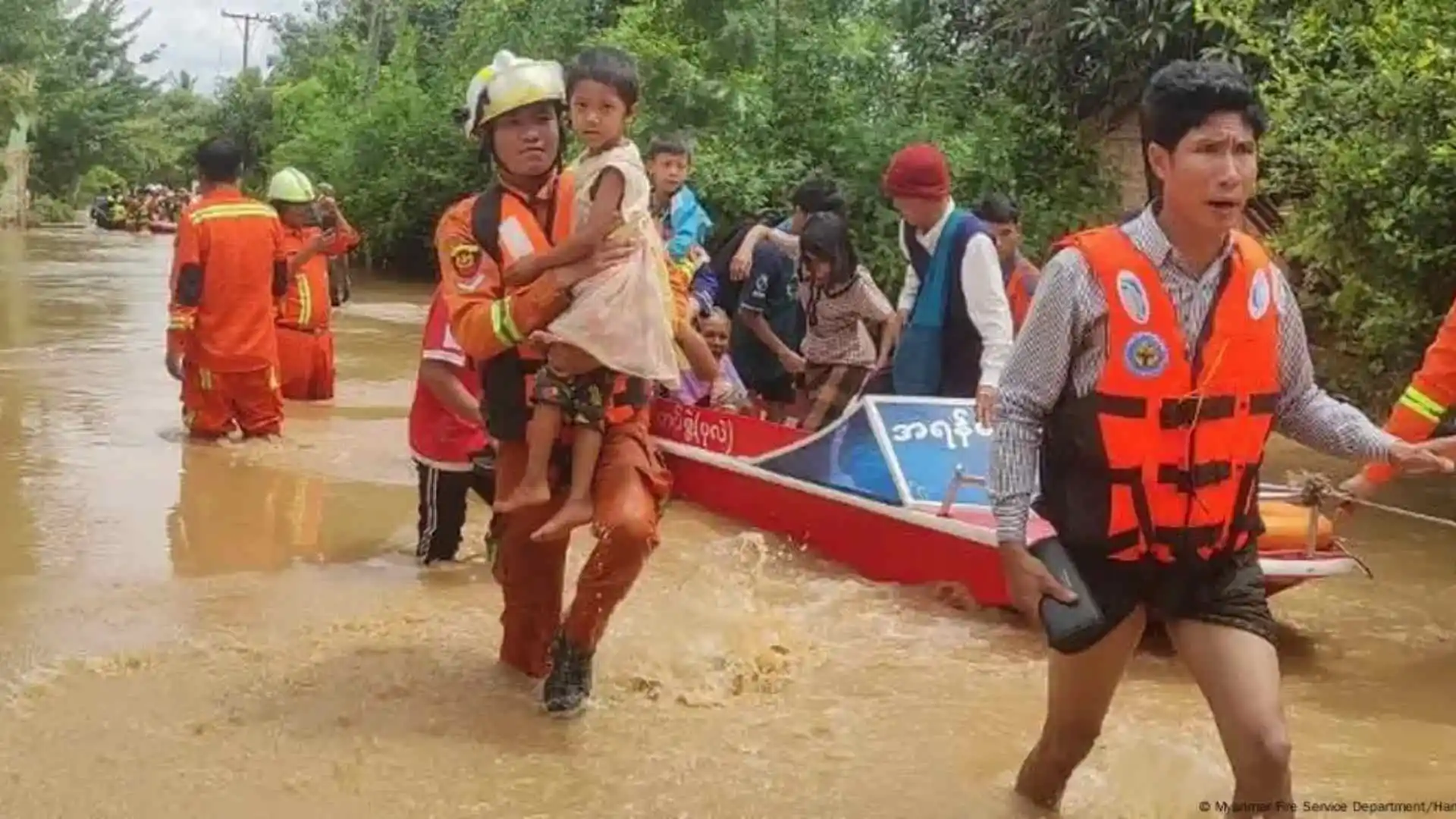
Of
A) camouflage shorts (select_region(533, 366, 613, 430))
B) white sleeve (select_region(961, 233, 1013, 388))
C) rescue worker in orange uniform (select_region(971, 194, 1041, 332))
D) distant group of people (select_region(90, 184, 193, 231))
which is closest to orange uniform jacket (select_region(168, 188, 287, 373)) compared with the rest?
rescue worker in orange uniform (select_region(971, 194, 1041, 332))

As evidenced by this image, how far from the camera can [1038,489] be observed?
3.86 metres

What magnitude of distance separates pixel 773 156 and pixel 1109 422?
1404 centimetres

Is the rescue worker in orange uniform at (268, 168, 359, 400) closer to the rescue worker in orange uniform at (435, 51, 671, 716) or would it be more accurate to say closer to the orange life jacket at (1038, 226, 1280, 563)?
the rescue worker in orange uniform at (435, 51, 671, 716)

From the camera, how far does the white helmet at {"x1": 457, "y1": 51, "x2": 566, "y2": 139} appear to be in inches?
200

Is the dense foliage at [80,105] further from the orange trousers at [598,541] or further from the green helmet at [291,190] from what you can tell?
the orange trousers at [598,541]

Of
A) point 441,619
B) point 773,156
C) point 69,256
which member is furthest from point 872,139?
point 69,256

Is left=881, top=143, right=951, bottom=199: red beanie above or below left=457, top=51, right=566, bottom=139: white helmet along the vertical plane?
below

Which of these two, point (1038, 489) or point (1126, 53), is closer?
point (1038, 489)

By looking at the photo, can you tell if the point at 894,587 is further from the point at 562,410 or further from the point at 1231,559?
the point at 1231,559

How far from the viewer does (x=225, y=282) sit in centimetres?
977

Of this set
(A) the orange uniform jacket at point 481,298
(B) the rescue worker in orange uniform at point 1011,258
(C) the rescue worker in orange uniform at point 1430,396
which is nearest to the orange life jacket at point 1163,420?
(C) the rescue worker in orange uniform at point 1430,396

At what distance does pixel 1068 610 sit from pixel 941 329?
3527mm

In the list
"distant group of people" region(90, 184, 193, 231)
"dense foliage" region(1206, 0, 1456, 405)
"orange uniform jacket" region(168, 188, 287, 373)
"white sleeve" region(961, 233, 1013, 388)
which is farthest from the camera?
"distant group of people" region(90, 184, 193, 231)

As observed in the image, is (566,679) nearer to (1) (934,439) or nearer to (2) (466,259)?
(2) (466,259)
